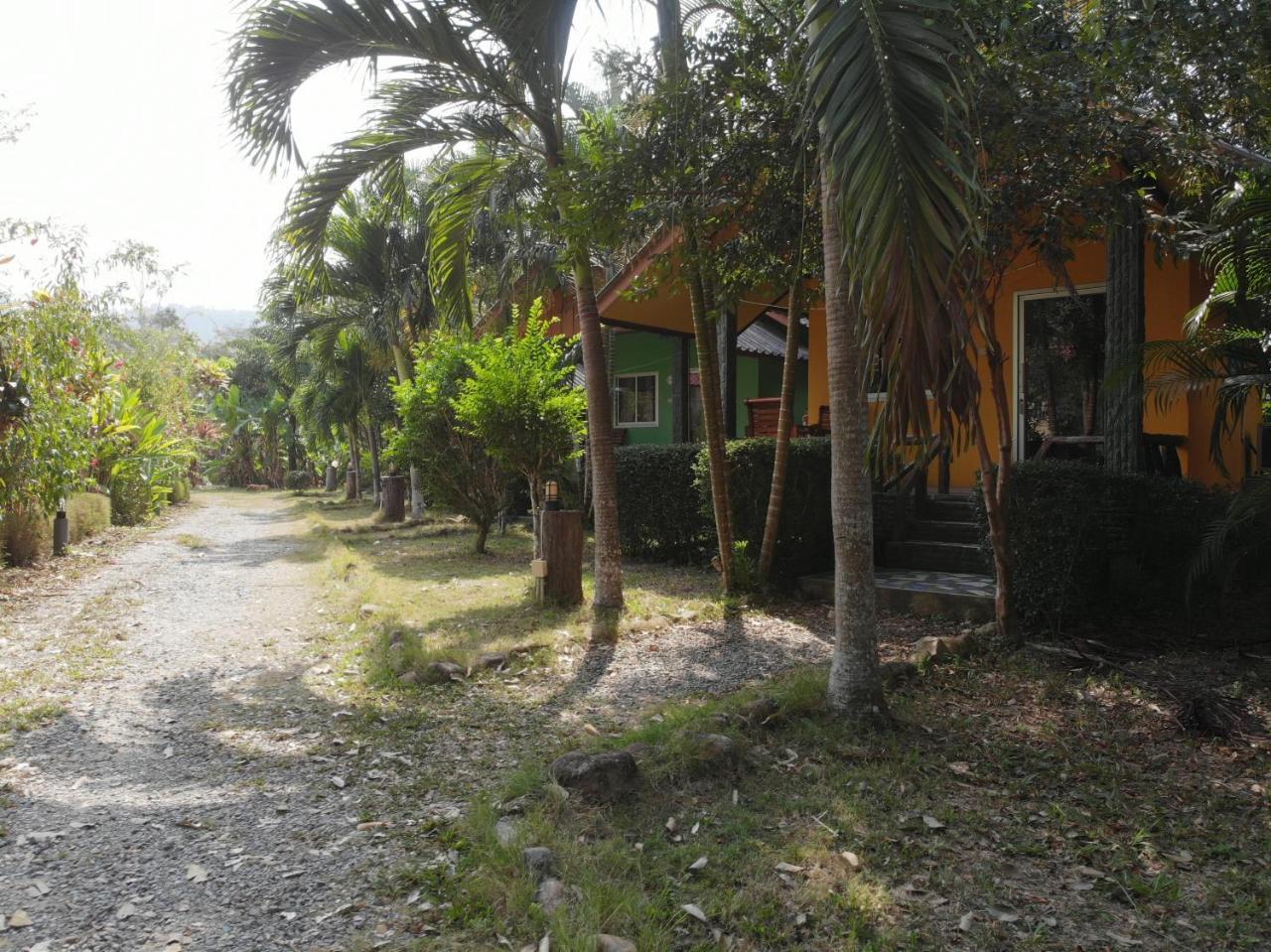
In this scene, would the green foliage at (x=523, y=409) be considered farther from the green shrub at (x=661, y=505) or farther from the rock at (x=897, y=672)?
the rock at (x=897, y=672)

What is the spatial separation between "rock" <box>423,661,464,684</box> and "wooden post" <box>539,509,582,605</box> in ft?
6.72

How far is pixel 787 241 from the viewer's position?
5887 mm

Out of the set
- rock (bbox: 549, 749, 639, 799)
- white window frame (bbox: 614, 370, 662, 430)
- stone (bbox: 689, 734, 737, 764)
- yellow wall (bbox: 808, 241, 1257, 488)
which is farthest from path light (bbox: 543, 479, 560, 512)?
white window frame (bbox: 614, 370, 662, 430)

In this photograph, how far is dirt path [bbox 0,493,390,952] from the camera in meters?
2.84

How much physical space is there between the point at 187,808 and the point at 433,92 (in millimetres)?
5443

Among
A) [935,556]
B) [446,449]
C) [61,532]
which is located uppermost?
[446,449]

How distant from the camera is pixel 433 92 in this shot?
684cm

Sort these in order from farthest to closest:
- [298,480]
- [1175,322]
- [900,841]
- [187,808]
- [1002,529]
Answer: [298,480]
[1175,322]
[1002,529]
[187,808]
[900,841]

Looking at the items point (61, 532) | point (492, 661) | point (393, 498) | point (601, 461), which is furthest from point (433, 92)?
point (393, 498)

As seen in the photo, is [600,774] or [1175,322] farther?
[1175,322]

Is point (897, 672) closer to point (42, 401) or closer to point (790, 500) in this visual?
point (790, 500)

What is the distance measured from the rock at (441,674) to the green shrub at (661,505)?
14.2ft

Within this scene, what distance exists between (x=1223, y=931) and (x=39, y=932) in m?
3.75

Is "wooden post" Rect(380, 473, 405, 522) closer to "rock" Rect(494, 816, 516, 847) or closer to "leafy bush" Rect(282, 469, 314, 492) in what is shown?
"rock" Rect(494, 816, 516, 847)
